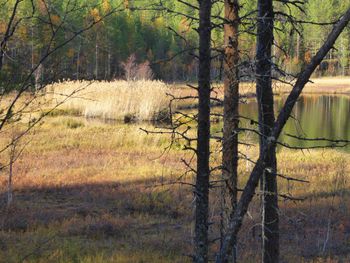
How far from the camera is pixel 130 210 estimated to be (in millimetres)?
11070

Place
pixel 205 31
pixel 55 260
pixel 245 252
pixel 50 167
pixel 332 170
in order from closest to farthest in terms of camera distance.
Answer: pixel 205 31
pixel 55 260
pixel 245 252
pixel 50 167
pixel 332 170

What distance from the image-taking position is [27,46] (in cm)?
237

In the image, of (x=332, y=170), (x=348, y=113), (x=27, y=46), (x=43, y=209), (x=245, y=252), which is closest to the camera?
(x=27, y=46)

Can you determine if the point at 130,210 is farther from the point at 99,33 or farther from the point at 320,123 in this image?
the point at 320,123

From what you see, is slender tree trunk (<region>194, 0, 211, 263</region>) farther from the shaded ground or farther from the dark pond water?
the dark pond water

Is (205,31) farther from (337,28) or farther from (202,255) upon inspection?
(202,255)

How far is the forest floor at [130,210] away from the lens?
7.61 m

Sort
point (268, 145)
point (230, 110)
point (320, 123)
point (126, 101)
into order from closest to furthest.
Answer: point (268, 145) → point (230, 110) → point (320, 123) → point (126, 101)

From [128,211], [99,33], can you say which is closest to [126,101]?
[128,211]

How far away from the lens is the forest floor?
761 centimetres

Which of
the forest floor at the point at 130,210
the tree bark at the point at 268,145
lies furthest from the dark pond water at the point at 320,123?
the tree bark at the point at 268,145

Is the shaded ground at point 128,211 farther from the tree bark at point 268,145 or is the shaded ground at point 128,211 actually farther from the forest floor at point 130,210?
the tree bark at point 268,145

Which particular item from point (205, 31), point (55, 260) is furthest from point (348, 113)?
point (205, 31)

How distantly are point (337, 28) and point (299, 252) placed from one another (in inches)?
251
